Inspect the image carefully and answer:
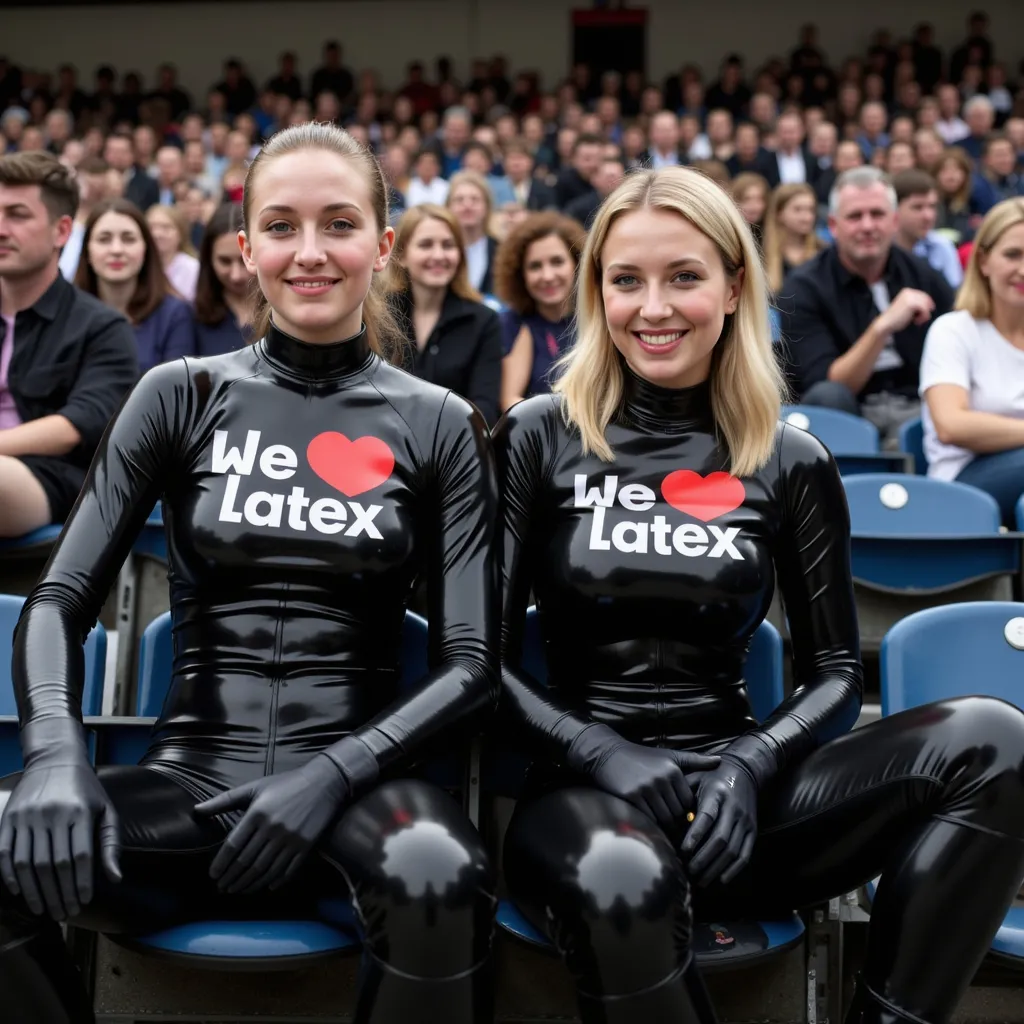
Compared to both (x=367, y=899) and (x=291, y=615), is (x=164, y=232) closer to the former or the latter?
(x=291, y=615)

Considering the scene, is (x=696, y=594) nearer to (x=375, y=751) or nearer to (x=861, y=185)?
(x=375, y=751)

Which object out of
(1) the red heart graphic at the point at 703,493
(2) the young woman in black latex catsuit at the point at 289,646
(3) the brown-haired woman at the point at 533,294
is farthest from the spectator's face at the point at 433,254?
(1) the red heart graphic at the point at 703,493

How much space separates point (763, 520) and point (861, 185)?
299cm

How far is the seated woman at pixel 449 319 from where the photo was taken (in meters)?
4.51

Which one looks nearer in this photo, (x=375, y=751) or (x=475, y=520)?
(x=375, y=751)

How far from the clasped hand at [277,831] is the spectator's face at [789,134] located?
381 inches

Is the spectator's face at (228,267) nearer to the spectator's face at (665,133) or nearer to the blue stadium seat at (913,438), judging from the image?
the blue stadium seat at (913,438)

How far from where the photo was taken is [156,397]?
191 centimetres

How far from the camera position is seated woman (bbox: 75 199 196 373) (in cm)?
432

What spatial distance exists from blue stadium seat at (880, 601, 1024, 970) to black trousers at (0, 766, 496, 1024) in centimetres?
91

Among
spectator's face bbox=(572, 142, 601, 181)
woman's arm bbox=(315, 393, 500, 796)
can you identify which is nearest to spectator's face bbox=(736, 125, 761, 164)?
spectator's face bbox=(572, 142, 601, 181)

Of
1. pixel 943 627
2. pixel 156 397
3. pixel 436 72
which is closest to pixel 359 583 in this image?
pixel 156 397

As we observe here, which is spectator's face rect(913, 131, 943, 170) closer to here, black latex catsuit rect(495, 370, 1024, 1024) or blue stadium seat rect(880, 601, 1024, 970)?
blue stadium seat rect(880, 601, 1024, 970)

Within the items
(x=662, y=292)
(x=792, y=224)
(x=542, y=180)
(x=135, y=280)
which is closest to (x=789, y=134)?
(x=542, y=180)
